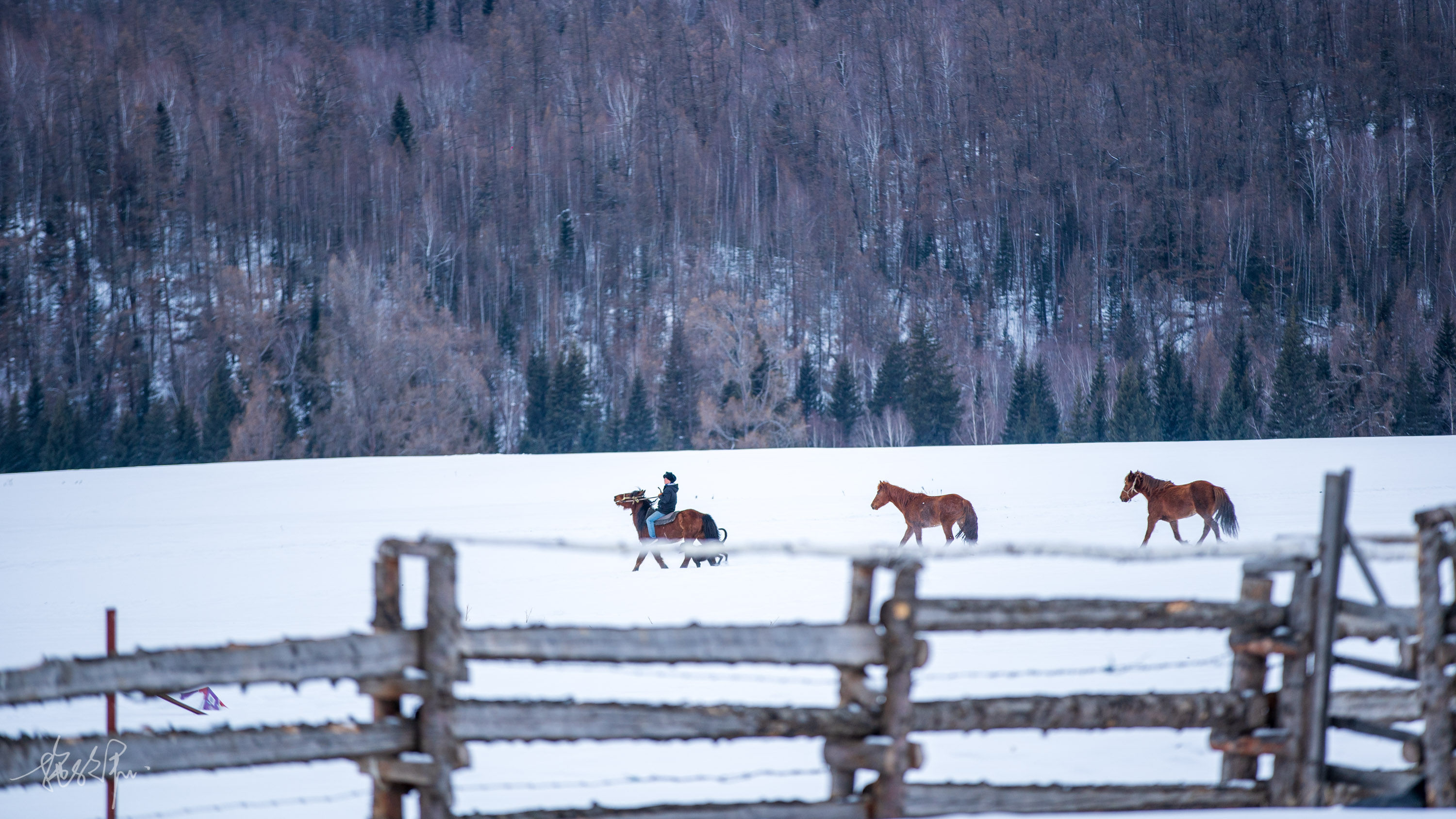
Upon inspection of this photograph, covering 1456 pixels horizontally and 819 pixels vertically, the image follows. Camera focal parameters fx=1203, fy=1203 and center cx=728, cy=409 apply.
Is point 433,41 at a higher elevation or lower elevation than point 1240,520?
higher

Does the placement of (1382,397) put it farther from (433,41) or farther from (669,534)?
(433,41)

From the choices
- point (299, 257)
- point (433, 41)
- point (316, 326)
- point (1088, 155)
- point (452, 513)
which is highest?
point (433, 41)

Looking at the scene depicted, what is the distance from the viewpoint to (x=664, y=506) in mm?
15555

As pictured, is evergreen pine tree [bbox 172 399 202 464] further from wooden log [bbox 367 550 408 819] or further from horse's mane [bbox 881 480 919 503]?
wooden log [bbox 367 550 408 819]

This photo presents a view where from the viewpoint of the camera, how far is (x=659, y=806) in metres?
5.21

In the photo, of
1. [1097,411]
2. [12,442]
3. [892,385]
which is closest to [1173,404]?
[1097,411]

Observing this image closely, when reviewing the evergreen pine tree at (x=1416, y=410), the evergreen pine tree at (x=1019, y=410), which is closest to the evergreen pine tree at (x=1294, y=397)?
the evergreen pine tree at (x=1416, y=410)

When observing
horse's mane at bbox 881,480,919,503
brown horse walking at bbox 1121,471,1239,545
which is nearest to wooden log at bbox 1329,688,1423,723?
brown horse walking at bbox 1121,471,1239,545

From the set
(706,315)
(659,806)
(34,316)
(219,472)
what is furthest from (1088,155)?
(659,806)

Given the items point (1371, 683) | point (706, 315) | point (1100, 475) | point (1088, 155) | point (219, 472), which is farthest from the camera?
point (1088, 155)

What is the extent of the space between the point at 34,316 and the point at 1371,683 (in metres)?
105

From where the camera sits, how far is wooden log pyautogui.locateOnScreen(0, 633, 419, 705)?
4.39 m

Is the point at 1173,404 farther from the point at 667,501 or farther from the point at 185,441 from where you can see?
the point at 667,501

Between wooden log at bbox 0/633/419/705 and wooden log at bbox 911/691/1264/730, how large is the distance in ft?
7.55
